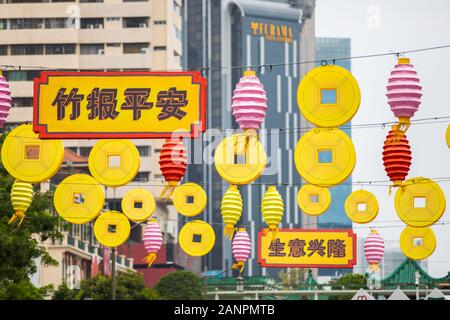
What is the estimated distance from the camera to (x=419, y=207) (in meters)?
24.3

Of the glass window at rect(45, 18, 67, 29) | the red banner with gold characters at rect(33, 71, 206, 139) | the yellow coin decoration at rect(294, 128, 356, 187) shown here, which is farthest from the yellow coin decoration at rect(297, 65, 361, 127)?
the glass window at rect(45, 18, 67, 29)

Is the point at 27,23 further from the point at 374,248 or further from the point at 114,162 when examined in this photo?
the point at 114,162

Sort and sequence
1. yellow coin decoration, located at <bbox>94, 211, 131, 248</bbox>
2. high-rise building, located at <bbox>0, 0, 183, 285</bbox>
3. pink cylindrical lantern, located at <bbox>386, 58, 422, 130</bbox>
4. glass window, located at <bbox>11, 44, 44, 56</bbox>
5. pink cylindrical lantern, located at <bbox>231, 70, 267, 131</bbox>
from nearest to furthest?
pink cylindrical lantern, located at <bbox>386, 58, 422, 130</bbox> < pink cylindrical lantern, located at <bbox>231, 70, 267, 131</bbox> < yellow coin decoration, located at <bbox>94, 211, 131, 248</bbox> < high-rise building, located at <bbox>0, 0, 183, 285</bbox> < glass window, located at <bbox>11, 44, 44, 56</bbox>

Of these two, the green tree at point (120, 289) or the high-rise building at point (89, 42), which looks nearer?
the green tree at point (120, 289)

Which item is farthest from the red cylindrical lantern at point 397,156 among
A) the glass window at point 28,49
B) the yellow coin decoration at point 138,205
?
the glass window at point 28,49

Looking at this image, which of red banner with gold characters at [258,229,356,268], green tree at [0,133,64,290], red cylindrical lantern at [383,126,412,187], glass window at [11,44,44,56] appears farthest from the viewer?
glass window at [11,44,44,56]

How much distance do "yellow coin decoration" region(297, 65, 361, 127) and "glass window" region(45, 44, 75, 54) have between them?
6744 cm

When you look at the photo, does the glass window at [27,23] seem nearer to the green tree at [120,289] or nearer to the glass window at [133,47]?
the glass window at [133,47]

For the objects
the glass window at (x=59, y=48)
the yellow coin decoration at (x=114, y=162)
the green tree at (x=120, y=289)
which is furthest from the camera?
the glass window at (x=59, y=48)

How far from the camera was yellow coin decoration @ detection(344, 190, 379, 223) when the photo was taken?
29922 millimetres

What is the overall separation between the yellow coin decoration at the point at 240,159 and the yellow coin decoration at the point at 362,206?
28.4 feet

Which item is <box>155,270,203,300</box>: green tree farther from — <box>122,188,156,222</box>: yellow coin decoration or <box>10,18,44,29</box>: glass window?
<box>122,188,156,222</box>: yellow coin decoration

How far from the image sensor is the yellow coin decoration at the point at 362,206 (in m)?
29.9

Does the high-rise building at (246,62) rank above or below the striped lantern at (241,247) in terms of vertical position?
above
